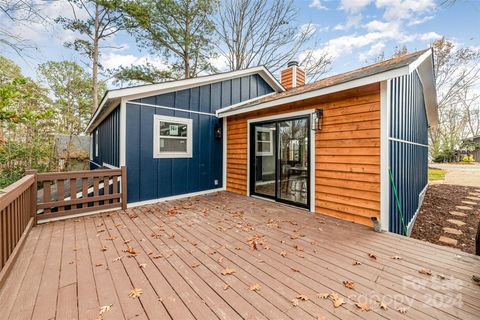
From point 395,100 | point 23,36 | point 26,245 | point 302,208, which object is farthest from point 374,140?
point 23,36

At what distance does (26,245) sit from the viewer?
2748 millimetres

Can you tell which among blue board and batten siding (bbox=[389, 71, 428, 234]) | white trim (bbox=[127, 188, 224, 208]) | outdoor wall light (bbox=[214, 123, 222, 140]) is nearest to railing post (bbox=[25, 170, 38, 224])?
white trim (bbox=[127, 188, 224, 208])

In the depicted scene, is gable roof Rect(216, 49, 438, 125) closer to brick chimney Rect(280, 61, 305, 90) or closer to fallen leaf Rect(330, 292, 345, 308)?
brick chimney Rect(280, 61, 305, 90)

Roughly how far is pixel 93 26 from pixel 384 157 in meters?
13.1

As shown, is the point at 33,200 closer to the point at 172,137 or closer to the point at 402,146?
the point at 172,137

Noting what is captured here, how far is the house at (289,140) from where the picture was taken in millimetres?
3477

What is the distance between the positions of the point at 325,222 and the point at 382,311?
2.11 m

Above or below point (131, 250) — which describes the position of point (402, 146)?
above

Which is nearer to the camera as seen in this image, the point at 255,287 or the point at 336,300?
the point at 336,300

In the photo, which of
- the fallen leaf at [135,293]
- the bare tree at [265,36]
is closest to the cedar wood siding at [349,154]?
the fallen leaf at [135,293]

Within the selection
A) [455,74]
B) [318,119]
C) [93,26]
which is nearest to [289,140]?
[318,119]

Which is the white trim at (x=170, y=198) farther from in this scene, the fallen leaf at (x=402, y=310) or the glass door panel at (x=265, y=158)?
the fallen leaf at (x=402, y=310)

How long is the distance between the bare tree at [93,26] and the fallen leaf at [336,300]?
40.6 feet

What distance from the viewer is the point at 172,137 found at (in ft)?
17.6
